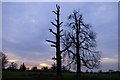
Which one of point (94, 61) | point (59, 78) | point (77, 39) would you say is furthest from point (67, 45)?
point (59, 78)

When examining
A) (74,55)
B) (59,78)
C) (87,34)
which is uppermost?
(87,34)

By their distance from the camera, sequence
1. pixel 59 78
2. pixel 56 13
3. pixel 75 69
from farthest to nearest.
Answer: pixel 75 69, pixel 56 13, pixel 59 78

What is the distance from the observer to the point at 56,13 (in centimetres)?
3297

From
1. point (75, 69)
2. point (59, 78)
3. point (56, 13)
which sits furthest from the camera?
point (75, 69)

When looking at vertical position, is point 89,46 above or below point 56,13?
below

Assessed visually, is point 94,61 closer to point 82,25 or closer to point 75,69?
point 75,69

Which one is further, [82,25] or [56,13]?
[82,25]

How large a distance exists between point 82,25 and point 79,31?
1.22 metres

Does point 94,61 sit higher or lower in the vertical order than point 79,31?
lower

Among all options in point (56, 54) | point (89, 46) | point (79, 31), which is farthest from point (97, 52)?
point (56, 54)

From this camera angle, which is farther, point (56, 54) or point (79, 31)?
point (79, 31)

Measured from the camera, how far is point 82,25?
38125 millimetres

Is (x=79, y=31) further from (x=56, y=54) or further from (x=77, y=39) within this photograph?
(x=56, y=54)

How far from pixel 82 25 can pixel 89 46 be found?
3.13 m
